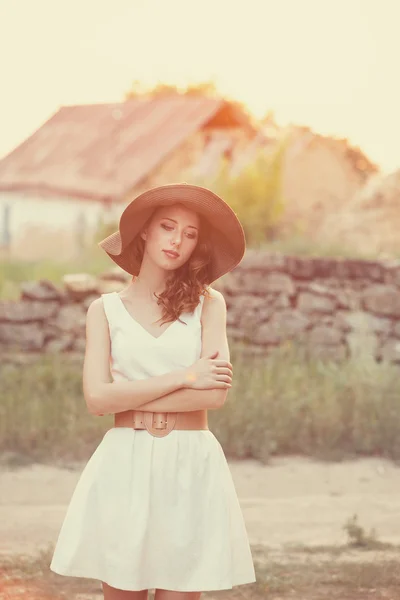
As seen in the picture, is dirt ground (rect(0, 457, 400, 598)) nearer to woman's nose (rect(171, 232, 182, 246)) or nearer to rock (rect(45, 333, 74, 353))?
rock (rect(45, 333, 74, 353))

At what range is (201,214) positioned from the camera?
365cm

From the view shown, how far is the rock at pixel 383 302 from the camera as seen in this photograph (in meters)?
11.6

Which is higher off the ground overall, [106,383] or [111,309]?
[111,309]

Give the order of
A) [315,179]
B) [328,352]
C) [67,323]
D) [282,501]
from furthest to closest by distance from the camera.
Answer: [315,179] < [328,352] < [67,323] < [282,501]

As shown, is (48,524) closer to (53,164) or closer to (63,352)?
(63,352)

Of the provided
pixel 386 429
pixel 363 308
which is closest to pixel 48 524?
pixel 386 429

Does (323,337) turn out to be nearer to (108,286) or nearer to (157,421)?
(108,286)

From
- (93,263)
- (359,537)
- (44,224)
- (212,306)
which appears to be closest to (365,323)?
(359,537)

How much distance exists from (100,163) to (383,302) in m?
18.0

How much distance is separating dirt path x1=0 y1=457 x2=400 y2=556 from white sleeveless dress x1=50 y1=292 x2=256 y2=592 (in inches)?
116

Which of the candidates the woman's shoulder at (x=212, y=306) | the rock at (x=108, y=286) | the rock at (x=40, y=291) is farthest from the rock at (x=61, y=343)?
the woman's shoulder at (x=212, y=306)

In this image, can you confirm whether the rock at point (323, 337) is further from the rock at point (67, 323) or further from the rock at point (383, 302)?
the rock at point (67, 323)

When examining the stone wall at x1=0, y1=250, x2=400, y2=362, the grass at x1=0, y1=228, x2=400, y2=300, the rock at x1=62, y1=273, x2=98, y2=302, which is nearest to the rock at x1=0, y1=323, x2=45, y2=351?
the stone wall at x1=0, y1=250, x2=400, y2=362

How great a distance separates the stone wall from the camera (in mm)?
10914
